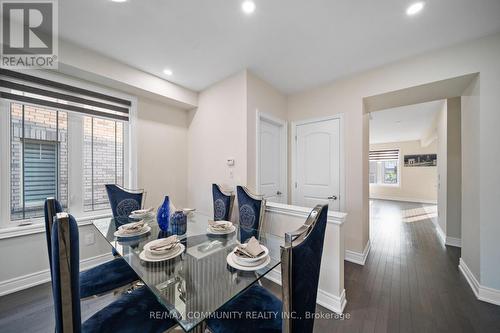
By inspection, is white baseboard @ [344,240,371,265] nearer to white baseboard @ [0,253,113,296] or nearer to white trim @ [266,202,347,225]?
white trim @ [266,202,347,225]

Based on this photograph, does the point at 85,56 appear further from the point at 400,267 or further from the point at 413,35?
the point at 400,267

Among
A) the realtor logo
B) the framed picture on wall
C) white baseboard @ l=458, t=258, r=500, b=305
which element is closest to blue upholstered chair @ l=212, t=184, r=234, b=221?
the realtor logo

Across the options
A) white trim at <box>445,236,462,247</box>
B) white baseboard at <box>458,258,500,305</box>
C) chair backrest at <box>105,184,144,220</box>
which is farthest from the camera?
white trim at <box>445,236,462,247</box>

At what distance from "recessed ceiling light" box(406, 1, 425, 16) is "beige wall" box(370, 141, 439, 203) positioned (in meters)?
7.59

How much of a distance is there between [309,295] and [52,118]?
3.24m

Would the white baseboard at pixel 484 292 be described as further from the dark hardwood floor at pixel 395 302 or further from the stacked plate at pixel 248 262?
the stacked plate at pixel 248 262

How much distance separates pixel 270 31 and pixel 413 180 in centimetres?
896

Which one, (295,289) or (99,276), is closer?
(295,289)

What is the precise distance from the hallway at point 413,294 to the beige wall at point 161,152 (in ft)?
9.36

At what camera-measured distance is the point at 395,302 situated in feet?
5.91

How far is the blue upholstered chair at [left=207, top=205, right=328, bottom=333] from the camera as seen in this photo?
75cm

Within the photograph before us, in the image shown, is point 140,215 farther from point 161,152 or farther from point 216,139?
point 216,139

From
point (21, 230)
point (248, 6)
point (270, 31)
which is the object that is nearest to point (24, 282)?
point (21, 230)

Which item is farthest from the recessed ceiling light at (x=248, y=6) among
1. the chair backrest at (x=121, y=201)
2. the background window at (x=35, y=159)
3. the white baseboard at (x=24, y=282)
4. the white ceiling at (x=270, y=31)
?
the white baseboard at (x=24, y=282)
